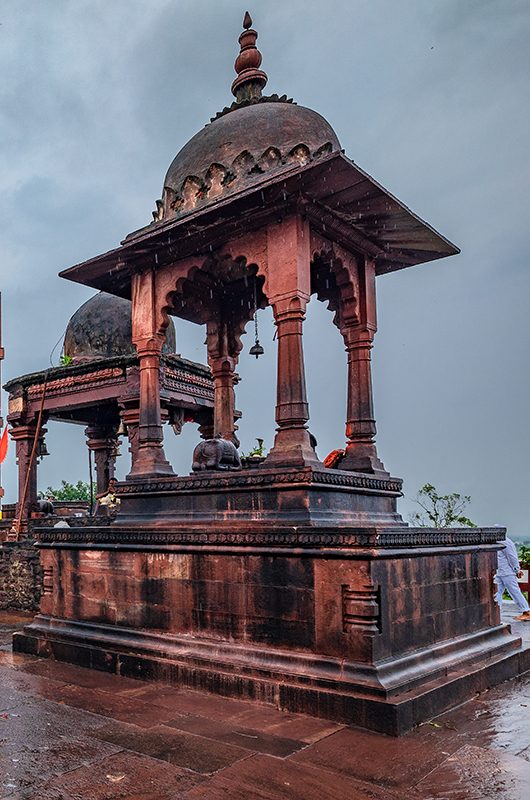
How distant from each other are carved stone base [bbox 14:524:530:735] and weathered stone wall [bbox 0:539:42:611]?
4.96 meters

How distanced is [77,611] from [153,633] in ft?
4.35

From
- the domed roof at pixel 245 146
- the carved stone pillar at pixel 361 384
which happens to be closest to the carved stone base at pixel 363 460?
the carved stone pillar at pixel 361 384

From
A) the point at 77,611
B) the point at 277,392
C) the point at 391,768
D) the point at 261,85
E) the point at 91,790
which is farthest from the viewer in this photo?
the point at 261,85

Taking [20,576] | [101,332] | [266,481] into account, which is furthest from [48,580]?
[101,332]

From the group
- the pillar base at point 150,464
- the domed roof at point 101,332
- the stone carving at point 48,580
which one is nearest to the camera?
the pillar base at point 150,464

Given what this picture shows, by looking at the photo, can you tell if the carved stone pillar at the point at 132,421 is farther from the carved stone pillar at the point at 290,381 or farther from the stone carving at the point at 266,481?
the carved stone pillar at the point at 290,381

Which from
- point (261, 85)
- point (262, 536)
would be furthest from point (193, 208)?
point (262, 536)

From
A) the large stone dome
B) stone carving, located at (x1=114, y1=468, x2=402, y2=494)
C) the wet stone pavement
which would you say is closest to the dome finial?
the large stone dome

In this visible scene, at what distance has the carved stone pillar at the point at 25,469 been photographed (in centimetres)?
1466

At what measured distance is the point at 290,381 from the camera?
6.68m

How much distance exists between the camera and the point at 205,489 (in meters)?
6.87

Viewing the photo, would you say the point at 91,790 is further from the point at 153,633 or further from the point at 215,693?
the point at 153,633

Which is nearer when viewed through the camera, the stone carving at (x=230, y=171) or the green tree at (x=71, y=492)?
the stone carving at (x=230, y=171)

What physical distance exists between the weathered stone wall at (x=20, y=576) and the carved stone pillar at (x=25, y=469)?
1.58 m
